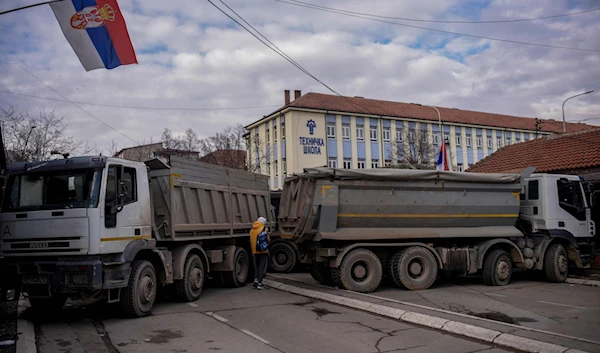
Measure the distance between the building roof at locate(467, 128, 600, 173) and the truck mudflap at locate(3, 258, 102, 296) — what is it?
14.6m

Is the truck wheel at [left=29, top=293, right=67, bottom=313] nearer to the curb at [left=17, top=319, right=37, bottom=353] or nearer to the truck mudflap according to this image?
the curb at [left=17, top=319, right=37, bottom=353]

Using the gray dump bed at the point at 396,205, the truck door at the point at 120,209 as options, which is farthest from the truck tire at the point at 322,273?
the truck door at the point at 120,209

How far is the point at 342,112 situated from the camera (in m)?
45.9

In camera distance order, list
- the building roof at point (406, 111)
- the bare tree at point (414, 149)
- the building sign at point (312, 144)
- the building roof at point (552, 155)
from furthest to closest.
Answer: the building roof at point (406, 111) < the building sign at point (312, 144) < the bare tree at point (414, 149) < the building roof at point (552, 155)

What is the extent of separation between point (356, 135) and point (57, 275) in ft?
134

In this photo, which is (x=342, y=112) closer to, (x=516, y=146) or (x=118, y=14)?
(x=516, y=146)

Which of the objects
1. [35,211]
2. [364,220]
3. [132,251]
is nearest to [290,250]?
[364,220]

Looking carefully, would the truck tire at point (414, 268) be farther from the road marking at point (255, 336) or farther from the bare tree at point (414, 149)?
the bare tree at point (414, 149)

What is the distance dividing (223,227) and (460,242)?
19.3 ft

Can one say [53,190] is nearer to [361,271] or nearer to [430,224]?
[361,271]

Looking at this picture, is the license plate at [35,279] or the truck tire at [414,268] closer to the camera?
the license plate at [35,279]

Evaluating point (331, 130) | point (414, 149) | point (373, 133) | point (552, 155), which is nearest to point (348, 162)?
point (331, 130)

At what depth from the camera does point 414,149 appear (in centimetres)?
4122

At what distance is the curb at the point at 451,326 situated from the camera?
634 cm
